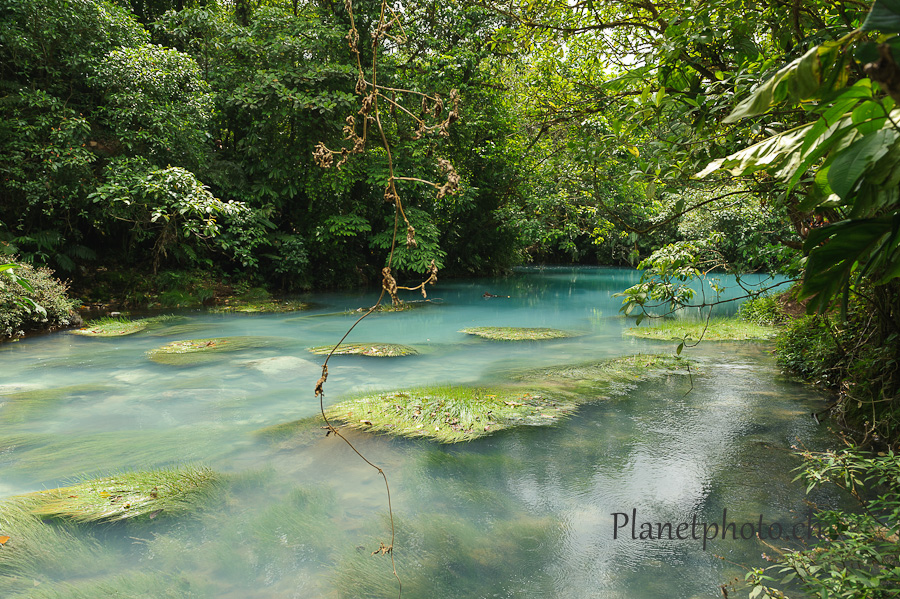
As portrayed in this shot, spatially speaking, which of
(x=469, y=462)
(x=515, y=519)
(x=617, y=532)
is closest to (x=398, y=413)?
(x=469, y=462)

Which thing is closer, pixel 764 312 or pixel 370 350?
pixel 370 350

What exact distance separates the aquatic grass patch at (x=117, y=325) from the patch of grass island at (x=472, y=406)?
6284mm

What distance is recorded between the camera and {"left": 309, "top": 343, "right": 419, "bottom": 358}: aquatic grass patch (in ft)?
27.9

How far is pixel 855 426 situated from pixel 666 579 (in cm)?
315

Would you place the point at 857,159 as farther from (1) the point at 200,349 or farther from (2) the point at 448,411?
(1) the point at 200,349

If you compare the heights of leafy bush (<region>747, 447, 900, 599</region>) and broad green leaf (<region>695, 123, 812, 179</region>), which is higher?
broad green leaf (<region>695, 123, 812, 179</region>)

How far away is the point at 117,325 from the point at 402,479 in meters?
8.55

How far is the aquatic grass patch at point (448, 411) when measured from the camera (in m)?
5.16

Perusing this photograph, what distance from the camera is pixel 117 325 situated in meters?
10.3

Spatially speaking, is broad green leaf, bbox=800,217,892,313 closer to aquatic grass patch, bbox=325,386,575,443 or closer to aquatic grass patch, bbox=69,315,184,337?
aquatic grass patch, bbox=325,386,575,443

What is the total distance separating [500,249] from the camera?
78.1 feet

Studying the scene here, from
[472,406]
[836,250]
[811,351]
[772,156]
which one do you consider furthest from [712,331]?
[772,156]

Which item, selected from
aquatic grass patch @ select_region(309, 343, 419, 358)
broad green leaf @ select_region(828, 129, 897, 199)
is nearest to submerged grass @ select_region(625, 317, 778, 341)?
aquatic grass patch @ select_region(309, 343, 419, 358)

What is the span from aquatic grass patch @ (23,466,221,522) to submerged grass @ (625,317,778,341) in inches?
299
